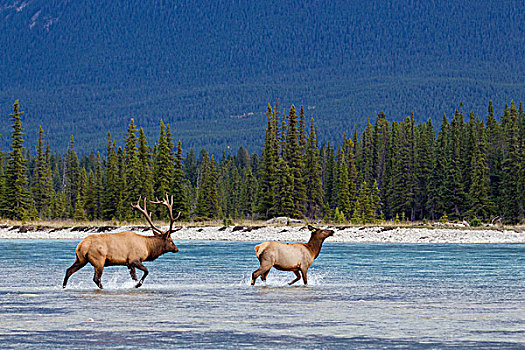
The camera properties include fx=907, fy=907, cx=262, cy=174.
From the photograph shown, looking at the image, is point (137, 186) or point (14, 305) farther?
point (137, 186)

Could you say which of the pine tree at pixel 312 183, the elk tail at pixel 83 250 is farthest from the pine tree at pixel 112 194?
the elk tail at pixel 83 250

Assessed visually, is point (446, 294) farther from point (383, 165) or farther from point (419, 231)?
point (383, 165)

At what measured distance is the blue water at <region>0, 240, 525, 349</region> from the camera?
14055 millimetres

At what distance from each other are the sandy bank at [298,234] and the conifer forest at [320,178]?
12663mm

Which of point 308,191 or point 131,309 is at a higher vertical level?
point 308,191

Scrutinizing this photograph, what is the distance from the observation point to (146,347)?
43.8 feet

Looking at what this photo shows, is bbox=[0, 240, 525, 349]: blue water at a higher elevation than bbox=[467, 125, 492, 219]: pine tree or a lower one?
lower

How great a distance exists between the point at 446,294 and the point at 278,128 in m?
66.7

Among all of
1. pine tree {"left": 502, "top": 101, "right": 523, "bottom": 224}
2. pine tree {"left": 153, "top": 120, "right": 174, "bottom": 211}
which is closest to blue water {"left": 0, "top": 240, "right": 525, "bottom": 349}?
pine tree {"left": 153, "top": 120, "right": 174, "bottom": 211}

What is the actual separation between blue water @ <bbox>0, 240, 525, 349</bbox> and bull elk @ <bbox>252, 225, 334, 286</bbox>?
53 centimetres

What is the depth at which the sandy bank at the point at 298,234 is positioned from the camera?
186 feet

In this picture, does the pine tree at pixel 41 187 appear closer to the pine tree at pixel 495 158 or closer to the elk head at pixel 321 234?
the pine tree at pixel 495 158

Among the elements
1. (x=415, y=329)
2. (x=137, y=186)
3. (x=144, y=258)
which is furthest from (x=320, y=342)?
(x=137, y=186)

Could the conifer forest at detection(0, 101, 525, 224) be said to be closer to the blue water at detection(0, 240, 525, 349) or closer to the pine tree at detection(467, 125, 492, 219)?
the pine tree at detection(467, 125, 492, 219)
